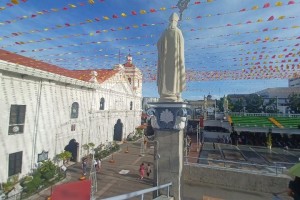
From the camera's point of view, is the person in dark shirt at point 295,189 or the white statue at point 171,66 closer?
the person in dark shirt at point 295,189

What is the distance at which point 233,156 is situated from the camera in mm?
23156

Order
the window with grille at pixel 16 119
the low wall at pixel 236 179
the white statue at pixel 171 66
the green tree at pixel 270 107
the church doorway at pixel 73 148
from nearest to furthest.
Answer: the white statue at pixel 171 66 < the low wall at pixel 236 179 < the window with grille at pixel 16 119 < the church doorway at pixel 73 148 < the green tree at pixel 270 107

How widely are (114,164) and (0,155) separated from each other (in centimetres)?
998

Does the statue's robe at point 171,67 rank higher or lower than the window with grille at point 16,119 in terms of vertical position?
higher

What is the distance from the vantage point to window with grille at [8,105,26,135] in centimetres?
1482

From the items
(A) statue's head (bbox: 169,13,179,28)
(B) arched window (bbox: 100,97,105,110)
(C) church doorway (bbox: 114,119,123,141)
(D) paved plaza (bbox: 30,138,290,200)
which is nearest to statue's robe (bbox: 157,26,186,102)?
(A) statue's head (bbox: 169,13,179,28)

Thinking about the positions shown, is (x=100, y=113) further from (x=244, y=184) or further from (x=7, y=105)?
(x=244, y=184)

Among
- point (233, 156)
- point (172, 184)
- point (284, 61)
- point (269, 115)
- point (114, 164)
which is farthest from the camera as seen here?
point (269, 115)

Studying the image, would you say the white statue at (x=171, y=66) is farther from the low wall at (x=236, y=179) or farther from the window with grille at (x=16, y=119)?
the window with grille at (x=16, y=119)

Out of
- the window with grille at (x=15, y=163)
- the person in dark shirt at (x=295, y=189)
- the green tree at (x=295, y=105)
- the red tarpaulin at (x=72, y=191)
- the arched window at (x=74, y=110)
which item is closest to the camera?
the red tarpaulin at (x=72, y=191)

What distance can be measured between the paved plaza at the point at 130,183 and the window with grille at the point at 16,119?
14.2ft

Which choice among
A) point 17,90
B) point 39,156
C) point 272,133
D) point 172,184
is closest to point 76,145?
point 39,156

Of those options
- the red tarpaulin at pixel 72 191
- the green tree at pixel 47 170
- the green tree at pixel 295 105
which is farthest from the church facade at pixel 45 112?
the green tree at pixel 295 105

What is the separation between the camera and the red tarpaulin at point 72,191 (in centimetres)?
402
